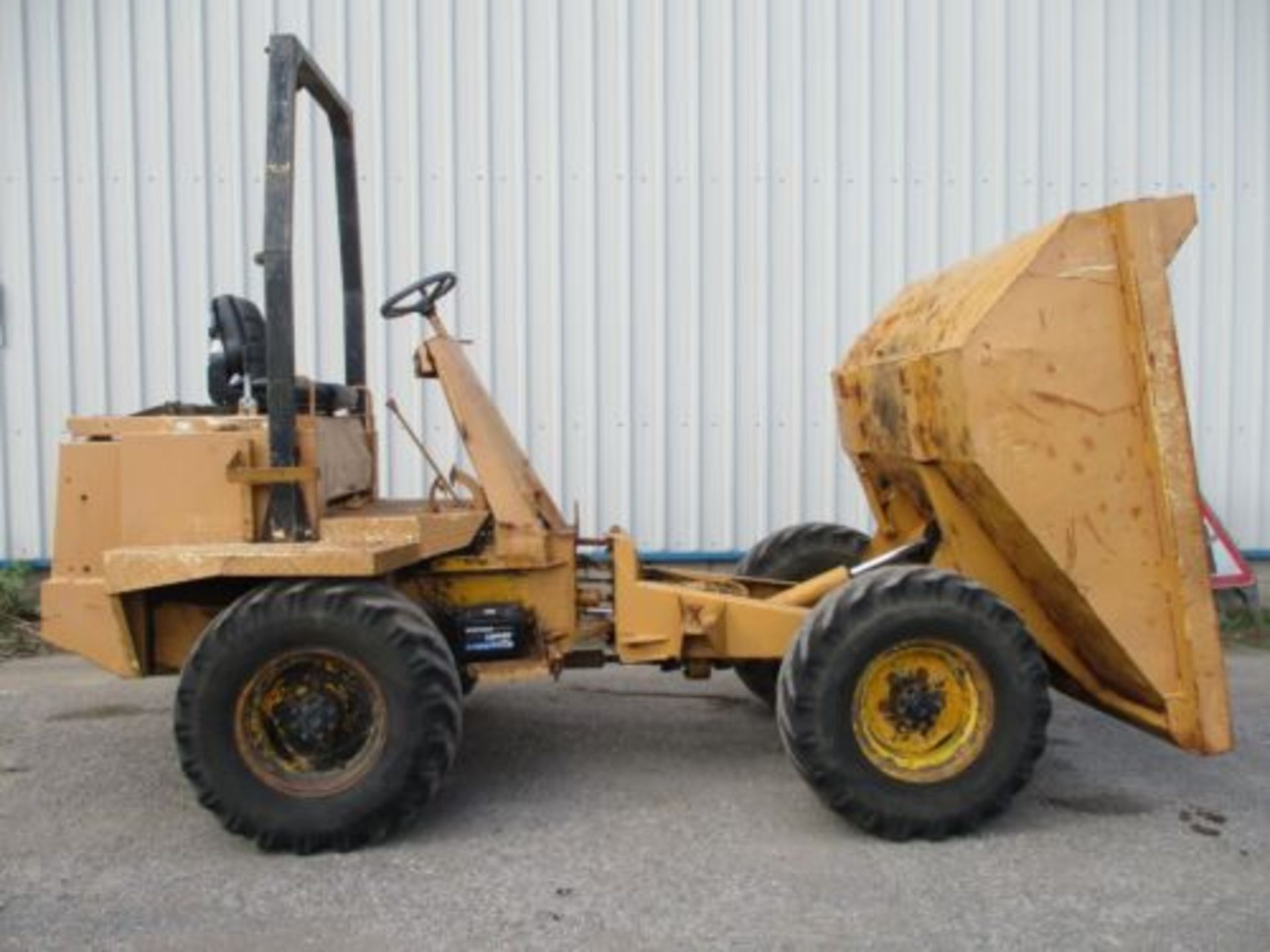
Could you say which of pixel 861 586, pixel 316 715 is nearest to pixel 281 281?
pixel 316 715

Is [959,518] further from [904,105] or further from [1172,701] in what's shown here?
[904,105]

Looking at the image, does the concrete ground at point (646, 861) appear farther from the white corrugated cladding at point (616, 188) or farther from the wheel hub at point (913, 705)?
the white corrugated cladding at point (616, 188)

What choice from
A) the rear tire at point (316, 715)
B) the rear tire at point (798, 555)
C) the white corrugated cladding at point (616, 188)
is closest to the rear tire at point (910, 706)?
the rear tire at point (316, 715)

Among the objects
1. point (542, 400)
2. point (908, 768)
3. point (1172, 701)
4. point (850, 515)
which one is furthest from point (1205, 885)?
point (542, 400)

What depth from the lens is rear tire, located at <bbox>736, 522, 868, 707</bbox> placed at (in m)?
5.87

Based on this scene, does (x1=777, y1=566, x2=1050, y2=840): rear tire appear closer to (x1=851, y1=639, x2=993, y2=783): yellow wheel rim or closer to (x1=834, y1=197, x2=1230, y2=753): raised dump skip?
(x1=851, y1=639, x2=993, y2=783): yellow wheel rim

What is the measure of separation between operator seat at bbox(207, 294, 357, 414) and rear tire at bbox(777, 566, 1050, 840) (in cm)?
223

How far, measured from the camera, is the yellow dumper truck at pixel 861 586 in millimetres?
4160

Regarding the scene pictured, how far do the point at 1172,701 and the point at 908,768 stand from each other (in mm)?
962

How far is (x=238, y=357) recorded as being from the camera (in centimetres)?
496

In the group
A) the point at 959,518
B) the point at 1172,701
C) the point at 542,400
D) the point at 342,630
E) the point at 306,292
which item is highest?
the point at 306,292

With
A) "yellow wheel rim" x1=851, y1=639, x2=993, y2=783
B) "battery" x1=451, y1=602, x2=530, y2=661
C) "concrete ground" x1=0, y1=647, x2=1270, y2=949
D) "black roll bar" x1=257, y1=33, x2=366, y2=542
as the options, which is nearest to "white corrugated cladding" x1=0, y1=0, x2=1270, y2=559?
"concrete ground" x1=0, y1=647, x2=1270, y2=949

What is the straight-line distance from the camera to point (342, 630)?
4.21m

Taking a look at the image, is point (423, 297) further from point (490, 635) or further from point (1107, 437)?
point (1107, 437)
